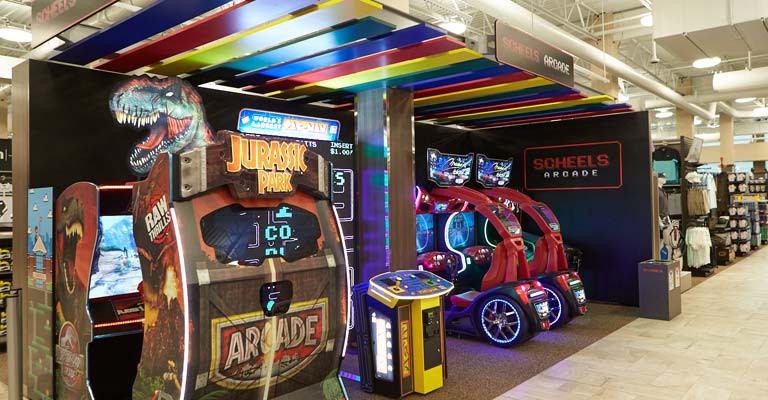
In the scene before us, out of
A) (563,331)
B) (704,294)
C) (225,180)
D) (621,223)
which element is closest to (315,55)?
(225,180)

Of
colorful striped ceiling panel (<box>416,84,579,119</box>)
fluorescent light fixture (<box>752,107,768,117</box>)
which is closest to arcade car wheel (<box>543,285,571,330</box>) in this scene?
colorful striped ceiling panel (<box>416,84,579,119</box>)

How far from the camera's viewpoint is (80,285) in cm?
346

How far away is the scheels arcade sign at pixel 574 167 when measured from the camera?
293 inches

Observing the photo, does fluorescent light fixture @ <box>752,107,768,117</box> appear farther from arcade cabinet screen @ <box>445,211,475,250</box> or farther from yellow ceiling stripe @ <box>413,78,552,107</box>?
yellow ceiling stripe @ <box>413,78,552,107</box>

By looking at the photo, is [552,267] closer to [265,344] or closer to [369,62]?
[369,62]

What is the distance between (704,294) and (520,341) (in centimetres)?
442

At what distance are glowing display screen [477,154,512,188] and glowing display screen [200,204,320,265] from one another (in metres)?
4.42

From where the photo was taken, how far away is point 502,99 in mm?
6082

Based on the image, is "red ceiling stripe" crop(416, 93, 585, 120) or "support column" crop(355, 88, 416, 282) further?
"red ceiling stripe" crop(416, 93, 585, 120)

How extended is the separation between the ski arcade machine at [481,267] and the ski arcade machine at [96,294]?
327cm

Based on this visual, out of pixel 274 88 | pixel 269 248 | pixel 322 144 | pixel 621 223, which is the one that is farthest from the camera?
pixel 621 223

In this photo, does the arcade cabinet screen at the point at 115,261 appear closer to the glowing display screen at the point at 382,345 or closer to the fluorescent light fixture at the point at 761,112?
the glowing display screen at the point at 382,345

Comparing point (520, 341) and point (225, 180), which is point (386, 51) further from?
point (520, 341)

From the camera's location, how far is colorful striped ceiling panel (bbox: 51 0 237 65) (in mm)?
3113
